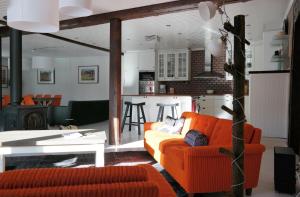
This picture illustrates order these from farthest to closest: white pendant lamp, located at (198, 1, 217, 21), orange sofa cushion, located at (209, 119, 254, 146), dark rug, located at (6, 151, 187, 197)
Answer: dark rug, located at (6, 151, 187, 197) < orange sofa cushion, located at (209, 119, 254, 146) < white pendant lamp, located at (198, 1, 217, 21)

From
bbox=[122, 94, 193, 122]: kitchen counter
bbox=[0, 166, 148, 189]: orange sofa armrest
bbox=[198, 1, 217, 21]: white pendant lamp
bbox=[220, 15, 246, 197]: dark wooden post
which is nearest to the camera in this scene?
bbox=[0, 166, 148, 189]: orange sofa armrest

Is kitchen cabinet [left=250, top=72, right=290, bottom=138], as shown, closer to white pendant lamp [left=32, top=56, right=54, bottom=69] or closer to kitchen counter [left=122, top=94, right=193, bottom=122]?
kitchen counter [left=122, top=94, right=193, bottom=122]

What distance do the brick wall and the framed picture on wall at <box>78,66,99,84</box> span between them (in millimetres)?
3708

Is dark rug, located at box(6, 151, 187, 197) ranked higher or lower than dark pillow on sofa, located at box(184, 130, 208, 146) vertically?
lower

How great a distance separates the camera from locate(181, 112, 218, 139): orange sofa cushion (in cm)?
353

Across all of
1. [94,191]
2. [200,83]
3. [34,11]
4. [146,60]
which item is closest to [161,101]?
[200,83]

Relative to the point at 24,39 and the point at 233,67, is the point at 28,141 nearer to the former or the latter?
the point at 233,67

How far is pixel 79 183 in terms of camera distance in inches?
50.4

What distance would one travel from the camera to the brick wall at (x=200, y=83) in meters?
9.20

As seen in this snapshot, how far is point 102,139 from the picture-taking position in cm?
334

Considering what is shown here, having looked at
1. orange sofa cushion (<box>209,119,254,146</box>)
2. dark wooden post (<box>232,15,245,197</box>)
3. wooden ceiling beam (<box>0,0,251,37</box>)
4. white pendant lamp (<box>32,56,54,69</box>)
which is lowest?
orange sofa cushion (<box>209,119,254,146</box>)

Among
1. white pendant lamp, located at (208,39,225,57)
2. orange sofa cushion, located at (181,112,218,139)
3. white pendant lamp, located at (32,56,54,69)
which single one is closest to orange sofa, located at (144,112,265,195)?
orange sofa cushion, located at (181,112,218,139)

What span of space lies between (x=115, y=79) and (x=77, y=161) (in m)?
2.04

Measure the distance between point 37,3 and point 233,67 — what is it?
1.75 meters
